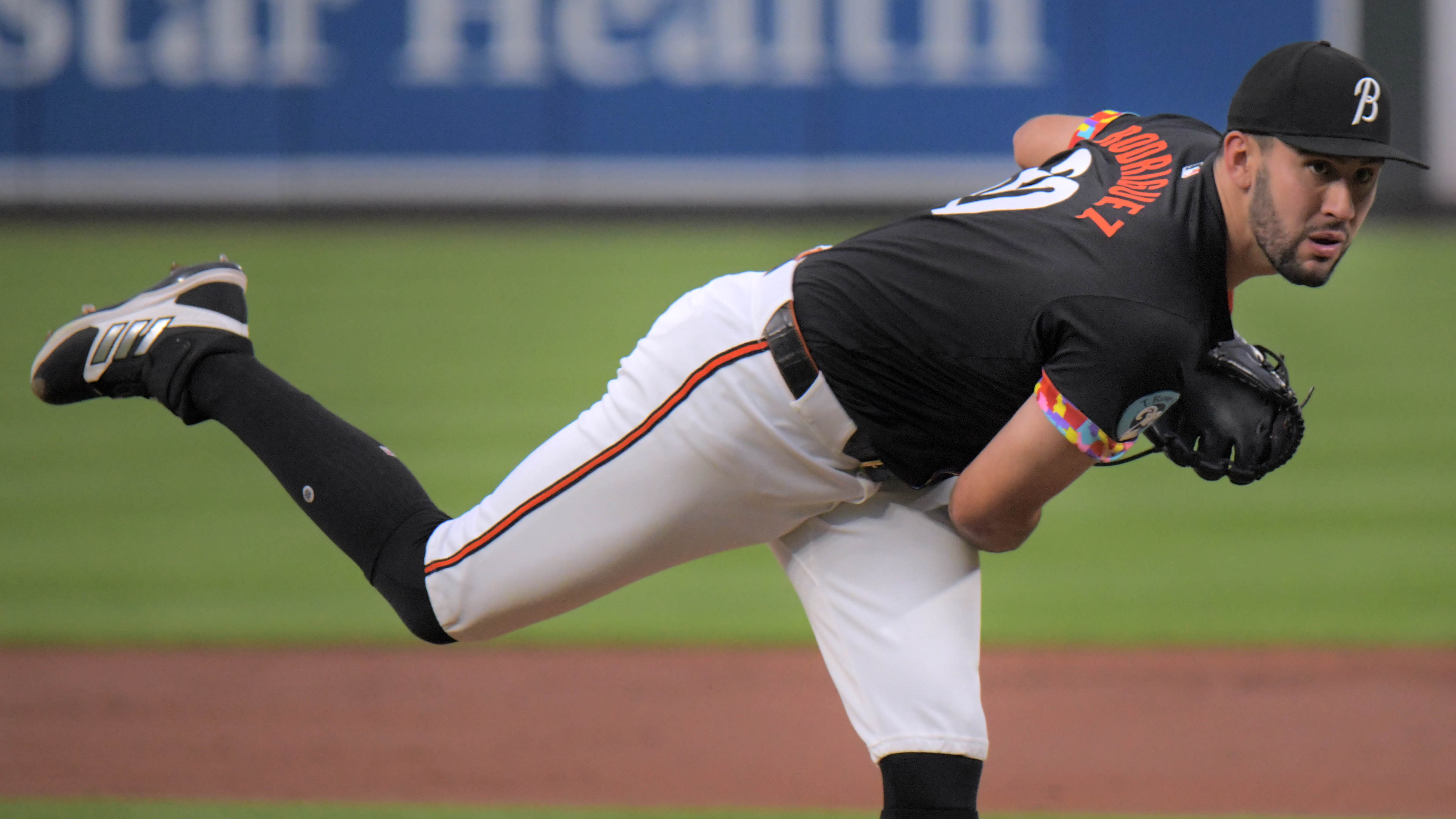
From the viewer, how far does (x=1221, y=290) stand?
2.42m

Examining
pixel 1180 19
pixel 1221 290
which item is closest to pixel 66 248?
pixel 1180 19

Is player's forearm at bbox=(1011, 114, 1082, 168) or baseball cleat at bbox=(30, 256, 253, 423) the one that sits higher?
player's forearm at bbox=(1011, 114, 1082, 168)

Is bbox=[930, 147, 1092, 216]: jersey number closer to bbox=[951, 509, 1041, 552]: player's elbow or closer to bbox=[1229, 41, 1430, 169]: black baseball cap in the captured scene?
bbox=[1229, 41, 1430, 169]: black baseball cap

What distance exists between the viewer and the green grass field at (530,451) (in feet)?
18.3

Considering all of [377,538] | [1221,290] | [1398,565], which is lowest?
[1398,565]

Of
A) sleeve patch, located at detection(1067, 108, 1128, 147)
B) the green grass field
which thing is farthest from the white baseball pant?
the green grass field

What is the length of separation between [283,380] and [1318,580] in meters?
4.36

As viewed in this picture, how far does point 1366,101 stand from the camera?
7.36 feet

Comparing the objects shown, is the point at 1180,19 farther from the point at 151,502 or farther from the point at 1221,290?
the point at 1221,290

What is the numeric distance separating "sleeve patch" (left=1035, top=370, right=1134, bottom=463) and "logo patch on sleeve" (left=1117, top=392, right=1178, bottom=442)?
28mm

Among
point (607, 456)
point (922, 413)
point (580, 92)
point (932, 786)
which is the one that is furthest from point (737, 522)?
point (580, 92)

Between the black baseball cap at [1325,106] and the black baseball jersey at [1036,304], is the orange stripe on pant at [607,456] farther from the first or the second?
the black baseball cap at [1325,106]

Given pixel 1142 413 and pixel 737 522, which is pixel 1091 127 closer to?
pixel 1142 413

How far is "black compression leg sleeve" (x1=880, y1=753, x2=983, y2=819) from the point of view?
254cm
